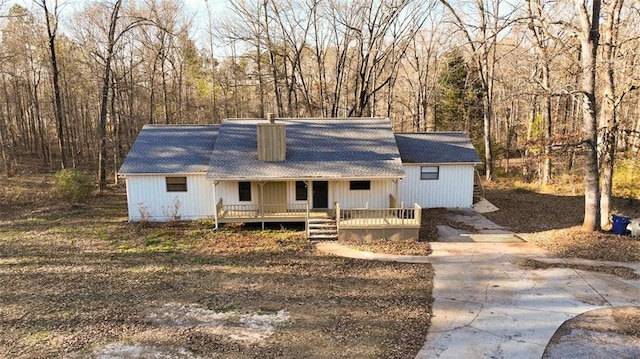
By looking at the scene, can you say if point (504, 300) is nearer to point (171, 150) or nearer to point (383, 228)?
point (383, 228)

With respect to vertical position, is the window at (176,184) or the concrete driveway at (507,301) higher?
the window at (176,184)

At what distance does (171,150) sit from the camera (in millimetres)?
17312

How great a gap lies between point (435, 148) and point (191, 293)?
13.4 meters

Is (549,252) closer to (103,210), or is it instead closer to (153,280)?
(153,280)

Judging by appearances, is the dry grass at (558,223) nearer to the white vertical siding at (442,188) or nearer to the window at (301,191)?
the white vertical siding at (442,188)

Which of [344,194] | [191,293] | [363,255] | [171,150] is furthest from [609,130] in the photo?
[171,150]

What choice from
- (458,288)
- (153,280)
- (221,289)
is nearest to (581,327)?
(458,288)

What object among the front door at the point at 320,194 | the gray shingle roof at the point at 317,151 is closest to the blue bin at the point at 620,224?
the gray shingle roof at the point at 317,151

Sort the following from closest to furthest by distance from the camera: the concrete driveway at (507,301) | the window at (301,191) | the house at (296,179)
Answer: the concrete driveway at (507,301) < the house at (296,179) < the window at (301,191)

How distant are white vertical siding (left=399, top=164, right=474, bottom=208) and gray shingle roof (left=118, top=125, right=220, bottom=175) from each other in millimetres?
8913

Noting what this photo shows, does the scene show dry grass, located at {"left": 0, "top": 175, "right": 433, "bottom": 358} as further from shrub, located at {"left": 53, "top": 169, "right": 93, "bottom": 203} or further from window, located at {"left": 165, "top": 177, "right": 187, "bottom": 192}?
shrub, located at {"left": 53, "top": 169, "right": 93, "bottom": 203}

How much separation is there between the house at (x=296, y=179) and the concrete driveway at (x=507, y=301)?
10.3 ft

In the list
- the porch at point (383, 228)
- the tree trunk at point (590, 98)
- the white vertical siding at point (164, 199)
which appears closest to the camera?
the tree trunk at point (590, 98)

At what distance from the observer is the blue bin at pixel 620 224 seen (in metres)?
13.6
